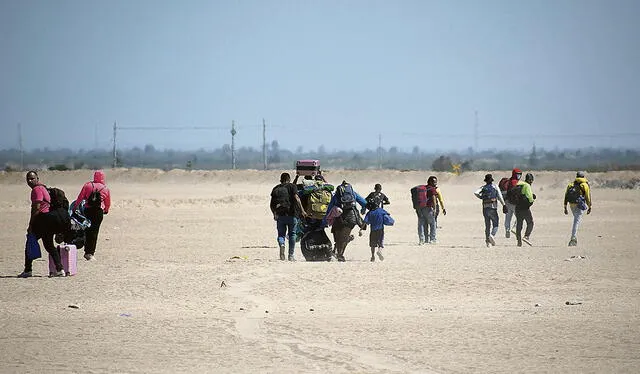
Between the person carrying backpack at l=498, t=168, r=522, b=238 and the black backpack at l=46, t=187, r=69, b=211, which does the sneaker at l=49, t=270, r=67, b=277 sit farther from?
the person carrying backpack at l=498, t=168, r=522, b=238

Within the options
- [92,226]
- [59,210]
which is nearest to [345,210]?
[92,226]

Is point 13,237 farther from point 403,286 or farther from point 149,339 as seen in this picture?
point 149,339

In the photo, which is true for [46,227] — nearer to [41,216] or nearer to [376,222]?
[41,216]

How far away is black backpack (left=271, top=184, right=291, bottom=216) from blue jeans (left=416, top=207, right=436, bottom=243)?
603cm

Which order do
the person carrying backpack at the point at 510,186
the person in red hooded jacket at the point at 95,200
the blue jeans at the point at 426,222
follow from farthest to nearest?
the person carrying backpack at the point at 510,186, the blue jeans at the point at 426,222, the person in red hooded jacket at the point at 95,200

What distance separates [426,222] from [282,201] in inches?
268

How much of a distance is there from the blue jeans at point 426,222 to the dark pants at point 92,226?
27.4ft

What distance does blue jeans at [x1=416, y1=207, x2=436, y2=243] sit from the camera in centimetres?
2563

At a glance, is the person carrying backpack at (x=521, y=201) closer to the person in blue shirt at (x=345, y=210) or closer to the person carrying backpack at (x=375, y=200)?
the person carrying backpack at (x=375, y=200)

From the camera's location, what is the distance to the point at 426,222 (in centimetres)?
2616

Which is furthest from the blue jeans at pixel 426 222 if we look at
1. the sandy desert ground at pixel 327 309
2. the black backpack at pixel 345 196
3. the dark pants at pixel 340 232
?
the black backpack at pixel 345 196

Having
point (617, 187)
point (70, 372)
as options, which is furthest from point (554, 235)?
point (617, 187)

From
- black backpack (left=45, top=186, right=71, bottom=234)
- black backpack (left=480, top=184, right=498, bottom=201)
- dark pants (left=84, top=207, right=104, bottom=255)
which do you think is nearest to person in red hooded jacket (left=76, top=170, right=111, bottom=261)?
dark pants (left=84, top=207, right=104, bottom=255)

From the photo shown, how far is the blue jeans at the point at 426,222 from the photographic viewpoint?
84.1ft
